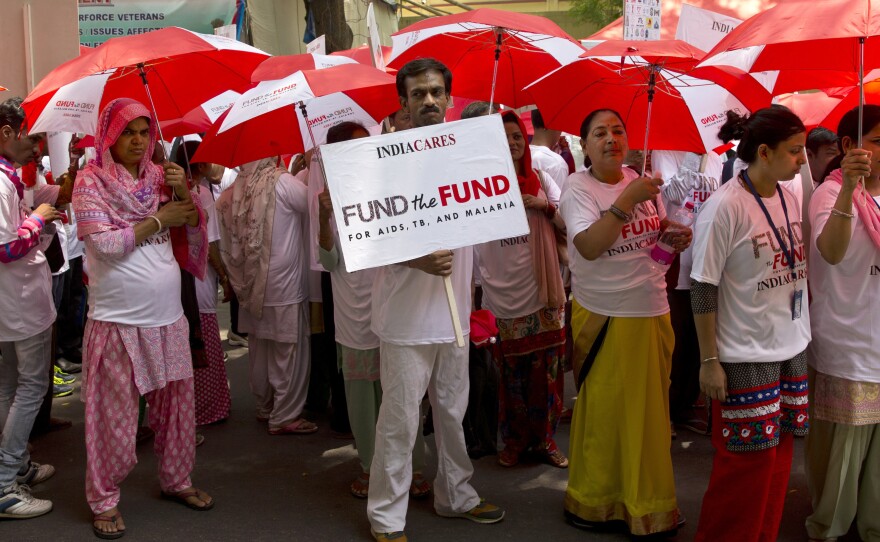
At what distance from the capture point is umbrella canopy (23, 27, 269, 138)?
4.18 meters

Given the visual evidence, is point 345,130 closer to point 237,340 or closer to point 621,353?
point 621,353

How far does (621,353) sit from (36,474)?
337 centimetres

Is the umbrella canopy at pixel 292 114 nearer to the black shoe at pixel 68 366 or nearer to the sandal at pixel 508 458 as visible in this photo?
the sandal at pixel 508 458

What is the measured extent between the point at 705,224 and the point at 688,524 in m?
1.59

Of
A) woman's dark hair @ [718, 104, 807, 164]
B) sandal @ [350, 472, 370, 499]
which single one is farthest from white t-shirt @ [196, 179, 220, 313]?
woman's dark hair @ [718, 104, 807, 164]

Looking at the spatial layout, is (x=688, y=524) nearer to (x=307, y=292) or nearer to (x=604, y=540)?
(x=604, y=540)

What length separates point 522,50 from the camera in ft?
17.4

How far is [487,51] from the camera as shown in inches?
209

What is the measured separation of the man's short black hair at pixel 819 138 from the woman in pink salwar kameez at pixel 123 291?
384 centimetres

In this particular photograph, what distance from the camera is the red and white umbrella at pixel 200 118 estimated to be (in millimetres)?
5922

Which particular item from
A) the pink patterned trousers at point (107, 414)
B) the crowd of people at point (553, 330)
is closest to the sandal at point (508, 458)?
the crowd of people at point (553, 330)

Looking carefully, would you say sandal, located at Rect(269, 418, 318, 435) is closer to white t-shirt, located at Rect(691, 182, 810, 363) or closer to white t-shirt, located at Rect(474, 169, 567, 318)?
white t-shirt, located at Rect(474, 169, 567, 318)

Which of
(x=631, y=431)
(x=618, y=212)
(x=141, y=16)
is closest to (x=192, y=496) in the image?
(x=631, y=431)

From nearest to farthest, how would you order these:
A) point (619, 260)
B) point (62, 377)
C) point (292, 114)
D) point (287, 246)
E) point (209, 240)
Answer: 1. point (619, 260)
2. point (292, 114)
3. point (287, 246)
4. point (209, 240)
5. point (62, 377)
